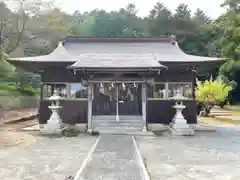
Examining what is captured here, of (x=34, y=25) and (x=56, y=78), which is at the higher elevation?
(x=34, y=25)

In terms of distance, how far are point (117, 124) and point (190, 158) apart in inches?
272

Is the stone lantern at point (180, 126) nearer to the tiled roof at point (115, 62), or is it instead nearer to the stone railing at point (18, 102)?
the tiled roof at point (115, 62)

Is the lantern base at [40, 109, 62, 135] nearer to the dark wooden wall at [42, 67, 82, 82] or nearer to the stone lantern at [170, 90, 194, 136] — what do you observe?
the dark wooden wall at [42, 67, 82, 82]

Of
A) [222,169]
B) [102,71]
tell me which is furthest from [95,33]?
[222,169]

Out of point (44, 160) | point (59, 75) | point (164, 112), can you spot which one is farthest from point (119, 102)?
point (44, 160)

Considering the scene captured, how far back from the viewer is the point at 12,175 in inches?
256

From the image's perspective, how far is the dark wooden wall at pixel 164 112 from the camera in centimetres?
1579

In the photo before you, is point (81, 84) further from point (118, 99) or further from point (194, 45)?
point (194, 45)

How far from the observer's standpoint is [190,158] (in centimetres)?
858

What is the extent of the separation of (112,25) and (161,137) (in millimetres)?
42606

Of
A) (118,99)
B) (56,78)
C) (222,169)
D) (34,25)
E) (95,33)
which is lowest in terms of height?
(222,169)

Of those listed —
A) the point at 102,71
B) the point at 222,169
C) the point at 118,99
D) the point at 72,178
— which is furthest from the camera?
the point at 118,99

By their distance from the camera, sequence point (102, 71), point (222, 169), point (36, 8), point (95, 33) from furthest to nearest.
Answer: point (95, 33), point (36, 8), point (102, 71), point (222, 169)

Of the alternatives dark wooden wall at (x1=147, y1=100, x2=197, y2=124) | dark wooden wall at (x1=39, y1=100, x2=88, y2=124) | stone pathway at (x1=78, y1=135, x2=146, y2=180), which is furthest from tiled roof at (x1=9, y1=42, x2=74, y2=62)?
stone pathway at (x1=78, y1=135, x2=146, y2=180)
